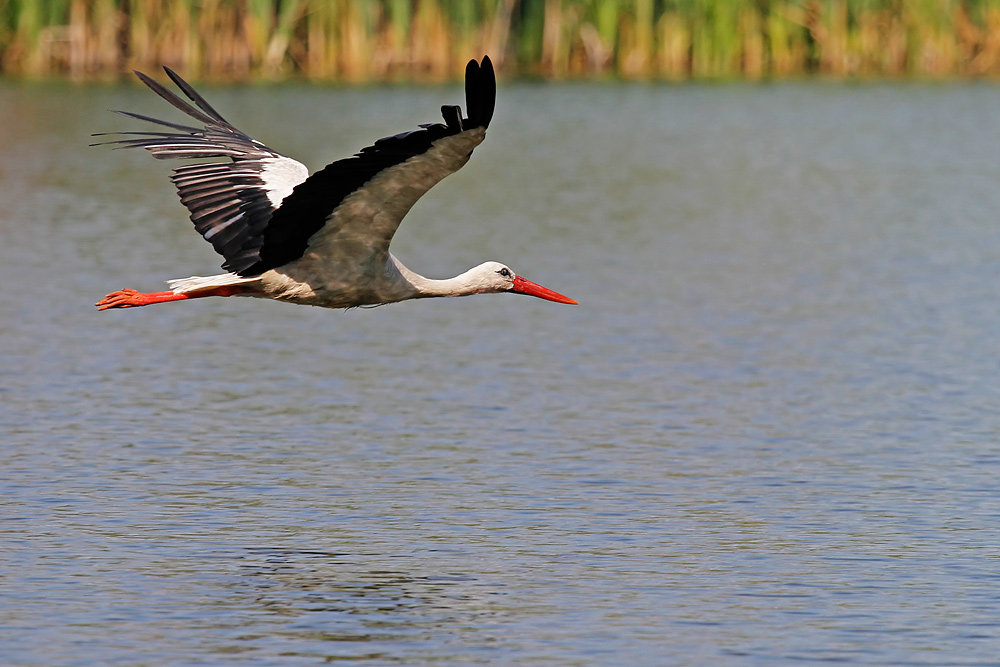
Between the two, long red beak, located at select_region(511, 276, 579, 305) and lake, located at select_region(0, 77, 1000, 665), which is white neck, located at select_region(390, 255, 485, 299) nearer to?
long red beak, located at select_region(511, 276, 579, 305)

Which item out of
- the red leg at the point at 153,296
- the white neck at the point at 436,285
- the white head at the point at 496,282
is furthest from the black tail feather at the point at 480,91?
the white head at the point at 496,282

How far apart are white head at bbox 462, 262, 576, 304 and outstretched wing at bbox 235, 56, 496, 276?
3.13 feet

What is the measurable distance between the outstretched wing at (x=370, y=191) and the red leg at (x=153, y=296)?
0.14 metres

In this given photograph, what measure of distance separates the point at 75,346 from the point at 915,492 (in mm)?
7343

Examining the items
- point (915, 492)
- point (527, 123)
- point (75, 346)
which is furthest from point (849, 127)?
point (915, 492)

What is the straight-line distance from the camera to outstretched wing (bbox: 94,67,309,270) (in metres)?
10.3

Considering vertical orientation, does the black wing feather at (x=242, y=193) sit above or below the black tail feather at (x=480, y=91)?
below

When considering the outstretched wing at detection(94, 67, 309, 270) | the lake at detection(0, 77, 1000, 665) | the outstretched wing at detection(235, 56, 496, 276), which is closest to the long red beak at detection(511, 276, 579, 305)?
the lake at detection(0, 77, 1000, 665)

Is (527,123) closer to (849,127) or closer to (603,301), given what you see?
(849,127)

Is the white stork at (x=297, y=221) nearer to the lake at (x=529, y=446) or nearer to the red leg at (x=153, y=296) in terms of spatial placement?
the red leg at (x=153, y=296)

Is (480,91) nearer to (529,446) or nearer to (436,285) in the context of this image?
(436,285)

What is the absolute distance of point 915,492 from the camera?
34.1ft

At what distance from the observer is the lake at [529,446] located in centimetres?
802

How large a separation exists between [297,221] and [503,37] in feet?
91.9
